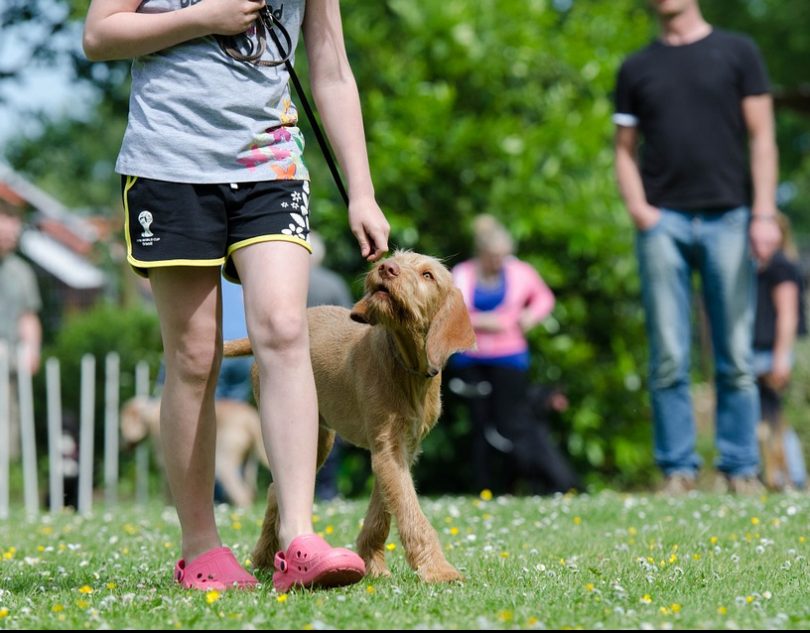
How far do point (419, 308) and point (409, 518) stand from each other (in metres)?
0.76

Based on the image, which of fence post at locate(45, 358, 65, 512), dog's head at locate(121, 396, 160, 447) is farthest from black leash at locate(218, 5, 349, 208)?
fence post at locate(45, 358, 65, 512)

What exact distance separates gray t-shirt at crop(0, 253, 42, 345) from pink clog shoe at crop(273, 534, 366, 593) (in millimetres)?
7136

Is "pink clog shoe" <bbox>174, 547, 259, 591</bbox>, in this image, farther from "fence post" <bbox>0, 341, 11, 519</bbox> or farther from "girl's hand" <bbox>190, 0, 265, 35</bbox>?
"fence post" <bbox>0, 341, 11, 519</bbox>

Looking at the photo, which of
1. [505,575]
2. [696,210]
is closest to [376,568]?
[505,575]

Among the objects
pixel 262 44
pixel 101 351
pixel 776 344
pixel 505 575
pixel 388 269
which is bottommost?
pixel 101 351

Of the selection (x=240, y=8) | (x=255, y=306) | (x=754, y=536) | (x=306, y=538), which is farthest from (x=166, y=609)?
(x=754, y=536)

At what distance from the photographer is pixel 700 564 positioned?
14.1 feet

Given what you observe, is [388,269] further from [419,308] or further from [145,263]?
[145,263]

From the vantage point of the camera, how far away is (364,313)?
448 cm

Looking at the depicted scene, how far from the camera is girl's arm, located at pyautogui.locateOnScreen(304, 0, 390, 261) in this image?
13.3 ft

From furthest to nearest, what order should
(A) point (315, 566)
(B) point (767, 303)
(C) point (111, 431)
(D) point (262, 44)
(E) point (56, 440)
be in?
1. (C) point (111, 431)
2. (E) point (56, 440)
3. (B) point (767, 303)
4. (D) point (262, 44)
5. (A) point (315, 566)

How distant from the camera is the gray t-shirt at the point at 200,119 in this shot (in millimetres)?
3764

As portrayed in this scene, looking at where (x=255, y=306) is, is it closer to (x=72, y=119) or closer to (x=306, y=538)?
(x=306, y=538)

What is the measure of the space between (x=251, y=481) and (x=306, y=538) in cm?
853
